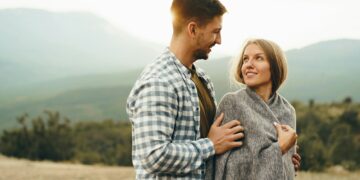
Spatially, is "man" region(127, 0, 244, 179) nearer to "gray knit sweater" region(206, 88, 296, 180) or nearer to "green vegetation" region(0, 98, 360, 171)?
"gray knit sweater" region(206, 88, 296, 180)

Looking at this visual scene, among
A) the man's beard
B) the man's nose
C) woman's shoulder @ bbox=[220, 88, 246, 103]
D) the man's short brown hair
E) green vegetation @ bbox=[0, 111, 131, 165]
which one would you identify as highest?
the man's short brown hair

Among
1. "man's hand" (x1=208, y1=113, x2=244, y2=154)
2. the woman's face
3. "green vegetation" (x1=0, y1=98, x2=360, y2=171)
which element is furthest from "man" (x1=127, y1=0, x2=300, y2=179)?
"green vegetation" (x1=0, y1=98, x2=360, y2=171)

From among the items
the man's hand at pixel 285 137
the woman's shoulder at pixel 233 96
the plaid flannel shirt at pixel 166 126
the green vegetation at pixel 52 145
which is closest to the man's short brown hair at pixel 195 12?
the plaid flannel shirt at pixel 166 126

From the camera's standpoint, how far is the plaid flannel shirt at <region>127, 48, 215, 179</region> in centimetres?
287

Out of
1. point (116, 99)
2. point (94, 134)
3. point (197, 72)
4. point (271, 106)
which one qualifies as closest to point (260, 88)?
point (271, 106)

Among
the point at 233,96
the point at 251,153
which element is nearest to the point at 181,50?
the point at 233,96

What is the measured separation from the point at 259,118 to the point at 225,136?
0.79 feet

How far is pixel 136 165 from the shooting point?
10.1 feet

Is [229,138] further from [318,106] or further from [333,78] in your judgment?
[333,78]

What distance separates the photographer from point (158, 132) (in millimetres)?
2865

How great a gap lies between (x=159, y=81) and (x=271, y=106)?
0.80 metres

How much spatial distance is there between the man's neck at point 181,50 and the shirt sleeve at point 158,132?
0.34 meters

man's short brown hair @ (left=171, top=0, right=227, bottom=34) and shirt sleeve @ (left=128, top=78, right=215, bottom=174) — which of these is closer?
shirt sleeve @ (left=128, top=78, right=215, bottom=174)

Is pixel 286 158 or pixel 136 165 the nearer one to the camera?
pixel 136 165
